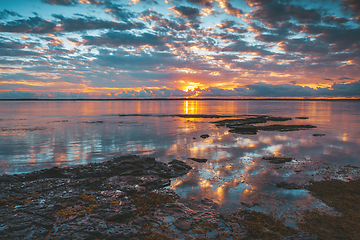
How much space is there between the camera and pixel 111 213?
820 centimetres

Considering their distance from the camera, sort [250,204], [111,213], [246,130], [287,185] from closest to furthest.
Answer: [111,213]
[250,204]
[287,185]
[246,130]

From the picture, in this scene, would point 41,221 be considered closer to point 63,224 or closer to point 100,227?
point 63,224

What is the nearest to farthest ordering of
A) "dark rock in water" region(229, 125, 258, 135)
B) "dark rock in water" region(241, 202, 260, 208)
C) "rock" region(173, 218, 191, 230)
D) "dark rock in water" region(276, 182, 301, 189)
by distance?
1. "rock" region(173, 218, 191, 230)
2. "dark rock in water" region(241, 202, 260, 208)
3. "dark rock in water" region(276, 182, 301, 189)
4. "dark rock in water" region(229, 125, 258, 135)

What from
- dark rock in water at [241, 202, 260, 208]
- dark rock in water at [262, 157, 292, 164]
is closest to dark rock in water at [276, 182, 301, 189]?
dark rock in water at [241, 202, 260, 208]

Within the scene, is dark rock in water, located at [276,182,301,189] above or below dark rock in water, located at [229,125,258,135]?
below

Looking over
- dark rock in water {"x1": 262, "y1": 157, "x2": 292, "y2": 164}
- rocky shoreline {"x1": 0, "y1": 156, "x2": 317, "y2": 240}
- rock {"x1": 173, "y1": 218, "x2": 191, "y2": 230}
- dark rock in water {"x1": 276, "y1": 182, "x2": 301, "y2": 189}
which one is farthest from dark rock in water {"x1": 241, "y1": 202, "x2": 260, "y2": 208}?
dark rock in water {"x1": 262, "y1": 157, "x2": 292, "y2": 164}

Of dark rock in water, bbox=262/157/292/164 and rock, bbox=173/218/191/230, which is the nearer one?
rock, bbox=173/218/191/230

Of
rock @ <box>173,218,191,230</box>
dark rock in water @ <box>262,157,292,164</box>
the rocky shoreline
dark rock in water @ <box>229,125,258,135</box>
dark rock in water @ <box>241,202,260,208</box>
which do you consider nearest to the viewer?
the rocky shoreline

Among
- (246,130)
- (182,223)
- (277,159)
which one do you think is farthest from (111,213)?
(246,130)

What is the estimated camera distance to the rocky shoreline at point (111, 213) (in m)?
7.01

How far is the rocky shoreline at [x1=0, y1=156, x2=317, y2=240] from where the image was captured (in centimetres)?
701

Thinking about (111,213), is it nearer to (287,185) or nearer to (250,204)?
(250,204)

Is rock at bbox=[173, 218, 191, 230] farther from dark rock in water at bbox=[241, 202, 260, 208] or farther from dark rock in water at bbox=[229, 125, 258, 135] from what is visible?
dark rock in water at bbox=[229, 125, 258, 135]

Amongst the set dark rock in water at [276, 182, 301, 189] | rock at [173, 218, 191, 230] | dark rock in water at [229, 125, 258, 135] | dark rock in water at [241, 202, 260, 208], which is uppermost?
dark rock in water at [229, 125, 258, 135]
